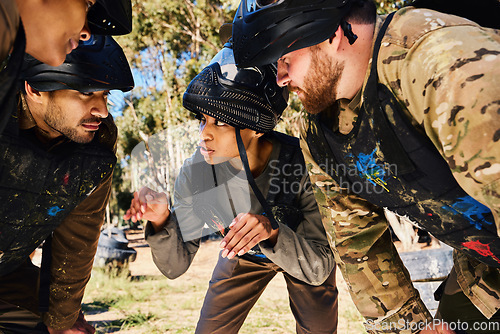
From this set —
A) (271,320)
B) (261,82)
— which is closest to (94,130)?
(261,82)

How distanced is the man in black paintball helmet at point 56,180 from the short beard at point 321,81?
49.9 inches

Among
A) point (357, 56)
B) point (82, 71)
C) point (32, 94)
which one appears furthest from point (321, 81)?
point (32, 94)

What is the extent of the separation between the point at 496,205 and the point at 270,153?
6.35 ft

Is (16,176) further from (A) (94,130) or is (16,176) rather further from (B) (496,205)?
(B) (496,205)

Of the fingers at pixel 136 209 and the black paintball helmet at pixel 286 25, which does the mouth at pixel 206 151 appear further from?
the black paintball helmet at pixel 286 25

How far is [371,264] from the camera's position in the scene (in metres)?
2.39

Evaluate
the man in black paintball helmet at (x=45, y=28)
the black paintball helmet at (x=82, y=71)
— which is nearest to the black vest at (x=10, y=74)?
the man in black paintball helmet at (x=45, y=28)

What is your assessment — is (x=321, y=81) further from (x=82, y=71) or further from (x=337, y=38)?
(x=82, y=71)

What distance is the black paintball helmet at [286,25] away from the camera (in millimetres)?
1971

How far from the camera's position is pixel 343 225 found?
7.86ft

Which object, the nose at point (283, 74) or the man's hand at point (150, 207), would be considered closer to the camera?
the nose at point (283, 74)

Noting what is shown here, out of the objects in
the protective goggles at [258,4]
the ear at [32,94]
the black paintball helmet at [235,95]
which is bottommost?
the black paintball helmet at [235,95]

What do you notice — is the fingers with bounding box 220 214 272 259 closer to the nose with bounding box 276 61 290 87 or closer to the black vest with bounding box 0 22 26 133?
the nose with bounding box 276 61 290 87

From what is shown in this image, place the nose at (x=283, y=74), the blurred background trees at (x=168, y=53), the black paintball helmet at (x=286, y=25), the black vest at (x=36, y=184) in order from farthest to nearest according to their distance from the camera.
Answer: the blurred background trees at (x=168, y=53) < the black vest at (x=36, y=184) < the nose at (x=283, y=74) < the black paintball helmet at (x=286, y=25)
